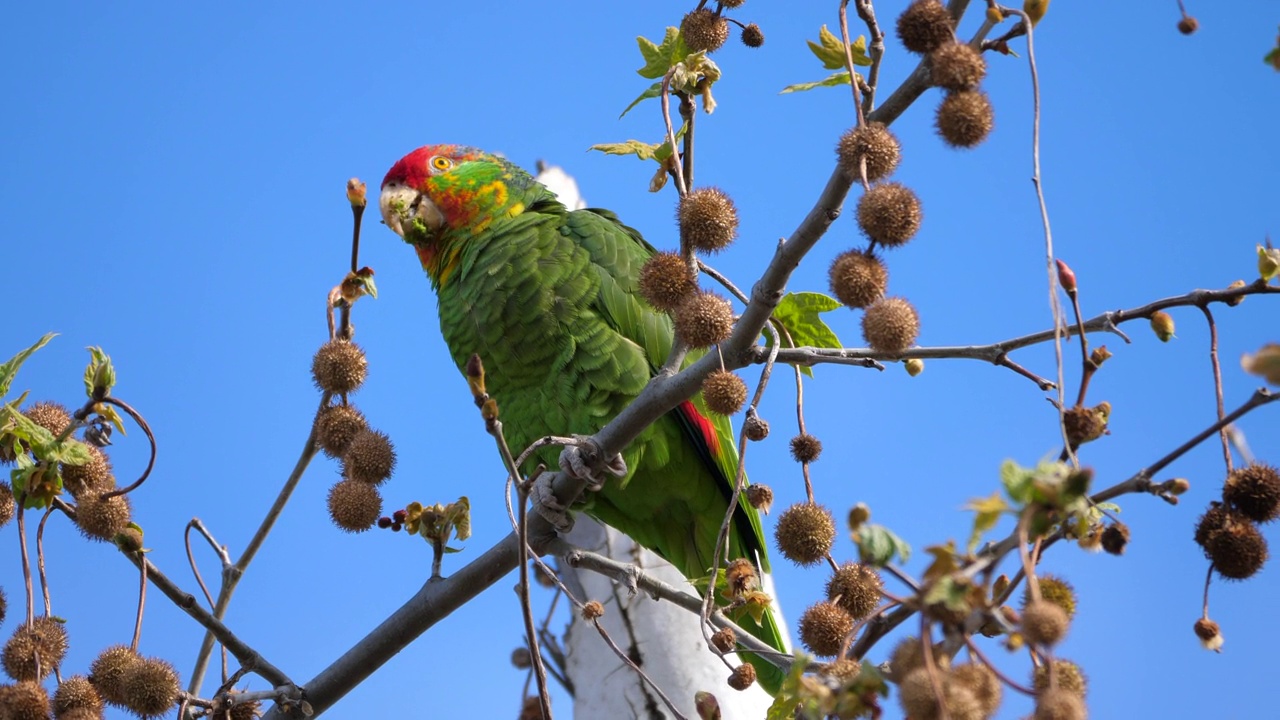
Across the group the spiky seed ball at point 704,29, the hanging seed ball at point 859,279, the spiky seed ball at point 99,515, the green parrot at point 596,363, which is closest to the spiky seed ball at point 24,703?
the spiky seed ball at point 99,515

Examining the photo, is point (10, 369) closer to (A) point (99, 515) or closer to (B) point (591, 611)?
(A) point (99, 515)

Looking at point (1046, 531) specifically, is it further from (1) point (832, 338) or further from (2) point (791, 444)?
(1) point (832, 338)

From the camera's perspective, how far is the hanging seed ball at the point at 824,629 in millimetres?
2318

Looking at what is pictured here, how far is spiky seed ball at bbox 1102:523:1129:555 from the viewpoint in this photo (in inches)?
77.2

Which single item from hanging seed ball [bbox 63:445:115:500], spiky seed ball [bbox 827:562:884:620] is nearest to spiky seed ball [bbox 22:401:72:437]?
hanging seed ball [bbox 63:445:115:500]

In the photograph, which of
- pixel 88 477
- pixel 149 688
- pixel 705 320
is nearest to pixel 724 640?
pixel 705 320

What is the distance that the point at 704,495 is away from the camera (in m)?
4.46

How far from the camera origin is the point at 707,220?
2580mm

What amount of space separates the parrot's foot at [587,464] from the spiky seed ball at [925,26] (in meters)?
1.45

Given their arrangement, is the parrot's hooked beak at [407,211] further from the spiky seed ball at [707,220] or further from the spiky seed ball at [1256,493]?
the spiky seed ball at [1256,493]

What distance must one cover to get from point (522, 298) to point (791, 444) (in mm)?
1942

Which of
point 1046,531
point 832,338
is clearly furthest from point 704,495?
point 1046,531

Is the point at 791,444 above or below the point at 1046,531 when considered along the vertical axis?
above

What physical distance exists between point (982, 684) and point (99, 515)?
214 centimetres
